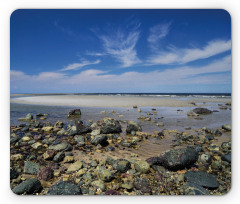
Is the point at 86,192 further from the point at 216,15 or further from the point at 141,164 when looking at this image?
the point at 216,15

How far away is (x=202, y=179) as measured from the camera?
2.89 metres

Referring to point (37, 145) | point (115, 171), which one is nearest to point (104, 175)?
point (115, 171)

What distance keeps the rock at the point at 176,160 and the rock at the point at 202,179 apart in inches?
9.3

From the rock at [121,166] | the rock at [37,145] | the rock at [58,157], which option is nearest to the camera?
the rock at [121,166]

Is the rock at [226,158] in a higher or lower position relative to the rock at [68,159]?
higher

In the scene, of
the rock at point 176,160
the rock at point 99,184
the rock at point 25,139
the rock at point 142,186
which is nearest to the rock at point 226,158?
the rock at point 176,160

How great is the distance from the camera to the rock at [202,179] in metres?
2.85

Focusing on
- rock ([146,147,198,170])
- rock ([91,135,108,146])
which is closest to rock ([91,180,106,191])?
rock ([146,147,198,170])

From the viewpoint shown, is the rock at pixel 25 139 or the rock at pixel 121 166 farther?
the rock at pixel 25 139

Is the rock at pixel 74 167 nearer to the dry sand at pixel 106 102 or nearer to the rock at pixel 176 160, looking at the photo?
the rock at pixel 176 160

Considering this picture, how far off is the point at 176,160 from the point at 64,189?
235cm

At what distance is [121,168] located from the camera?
3.16 meters

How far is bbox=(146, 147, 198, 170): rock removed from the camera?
318 centimetres

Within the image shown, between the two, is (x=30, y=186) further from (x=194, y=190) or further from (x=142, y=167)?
(x=194, y=190)
